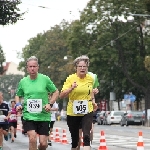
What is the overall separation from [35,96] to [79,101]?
87 cm

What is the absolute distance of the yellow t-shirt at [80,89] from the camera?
36.4 ft

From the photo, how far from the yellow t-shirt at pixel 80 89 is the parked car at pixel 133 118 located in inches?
1611

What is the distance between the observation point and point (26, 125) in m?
10.5

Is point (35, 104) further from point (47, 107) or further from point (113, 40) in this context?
point (113, 40)

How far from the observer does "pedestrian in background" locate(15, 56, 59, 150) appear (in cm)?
1039

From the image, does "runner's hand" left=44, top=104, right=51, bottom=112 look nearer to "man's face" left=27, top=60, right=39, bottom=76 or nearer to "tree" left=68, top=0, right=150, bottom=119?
"man's face" left=27, top=60, right=39, bottom=76

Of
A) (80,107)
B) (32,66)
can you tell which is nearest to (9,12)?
(80,107)

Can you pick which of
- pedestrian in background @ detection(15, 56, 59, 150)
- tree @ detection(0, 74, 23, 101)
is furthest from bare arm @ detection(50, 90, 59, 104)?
tree @ detection(0, 74, 23, 101)

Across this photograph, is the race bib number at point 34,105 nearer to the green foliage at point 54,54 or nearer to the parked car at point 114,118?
the parked car at point 114,118

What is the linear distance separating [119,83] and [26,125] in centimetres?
5090

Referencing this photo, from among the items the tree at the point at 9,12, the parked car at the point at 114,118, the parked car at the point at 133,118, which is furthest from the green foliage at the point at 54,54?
the tree at the point at 9,12

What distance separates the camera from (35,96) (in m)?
10.6

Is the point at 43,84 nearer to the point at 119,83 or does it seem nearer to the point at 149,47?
the point at 149,47

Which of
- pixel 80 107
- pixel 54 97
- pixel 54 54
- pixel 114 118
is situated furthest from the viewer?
pixel 54 54
